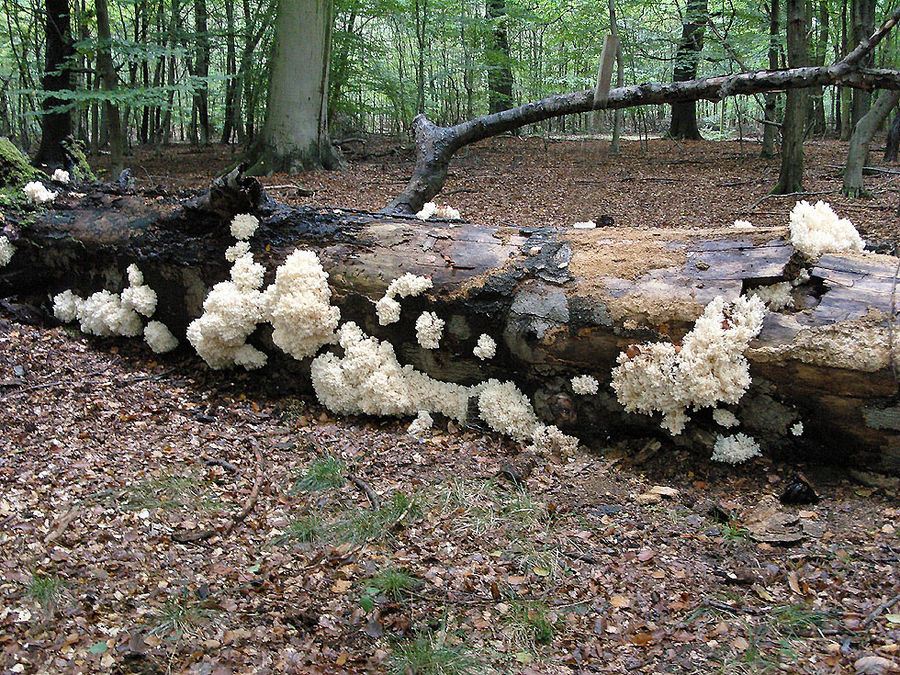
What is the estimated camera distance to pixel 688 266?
12.2ft

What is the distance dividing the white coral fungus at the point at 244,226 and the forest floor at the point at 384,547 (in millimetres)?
1090

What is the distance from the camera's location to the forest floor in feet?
7.88

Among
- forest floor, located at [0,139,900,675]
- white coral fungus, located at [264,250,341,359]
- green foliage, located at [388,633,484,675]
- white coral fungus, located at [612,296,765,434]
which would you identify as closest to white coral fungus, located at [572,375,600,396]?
white coral fungus, located at [612,296,765,434]

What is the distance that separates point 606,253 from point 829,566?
212 cm

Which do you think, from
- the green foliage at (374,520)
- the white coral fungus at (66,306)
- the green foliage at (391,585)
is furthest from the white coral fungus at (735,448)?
the white coral fungus at (66,306)

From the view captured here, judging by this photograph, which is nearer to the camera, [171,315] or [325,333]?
[325,333]

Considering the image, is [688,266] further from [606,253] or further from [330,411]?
[330,411]

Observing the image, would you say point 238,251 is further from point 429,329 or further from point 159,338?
point 429,329

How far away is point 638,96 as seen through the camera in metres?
5.71

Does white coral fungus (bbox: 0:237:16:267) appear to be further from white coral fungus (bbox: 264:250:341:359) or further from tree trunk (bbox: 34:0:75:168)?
tree trunk (bbox: 34:0:75:168)

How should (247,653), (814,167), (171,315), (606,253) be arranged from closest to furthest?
1. (247,653)
2. (606,253)
3. (171,315)
4. (814,167)

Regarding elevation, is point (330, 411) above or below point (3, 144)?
below

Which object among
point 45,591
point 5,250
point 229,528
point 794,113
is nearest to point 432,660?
point 229,528

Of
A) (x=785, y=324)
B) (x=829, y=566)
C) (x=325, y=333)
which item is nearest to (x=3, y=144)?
(x=325, y=333)
